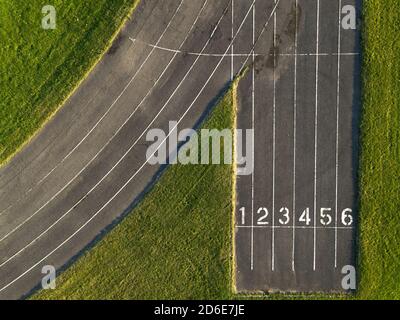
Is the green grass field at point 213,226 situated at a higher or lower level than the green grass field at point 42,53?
lower

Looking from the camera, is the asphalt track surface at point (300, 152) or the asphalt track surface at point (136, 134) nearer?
the asphalt track surface at point (300, 152)

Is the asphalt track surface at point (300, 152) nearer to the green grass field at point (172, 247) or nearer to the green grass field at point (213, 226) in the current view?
the green grass field at point (213, 226)

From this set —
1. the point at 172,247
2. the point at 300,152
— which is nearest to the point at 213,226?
the point at 172,247

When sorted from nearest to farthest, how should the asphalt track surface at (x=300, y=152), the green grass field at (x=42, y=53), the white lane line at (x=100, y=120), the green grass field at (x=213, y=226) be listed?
the green grass field at (x=213, y=226) < the asphalt track surface at (x=300, y=152) < the green grass field at (x=42, y=53) < the white lane line at (x=100, y=120)

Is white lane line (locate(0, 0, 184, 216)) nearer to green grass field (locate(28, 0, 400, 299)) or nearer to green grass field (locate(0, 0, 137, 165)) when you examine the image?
green grass field (locate(0, 0, 137, 165))

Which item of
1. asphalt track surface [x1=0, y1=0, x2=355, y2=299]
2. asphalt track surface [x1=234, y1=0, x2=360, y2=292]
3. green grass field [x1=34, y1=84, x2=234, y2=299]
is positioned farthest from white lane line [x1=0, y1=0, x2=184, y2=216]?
green grass field [x1=34, y1=84, x2=234, y2=299]

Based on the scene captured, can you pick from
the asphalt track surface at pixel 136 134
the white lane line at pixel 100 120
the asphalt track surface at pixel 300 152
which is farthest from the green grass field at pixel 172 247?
the white lane line at pixel 100 120
